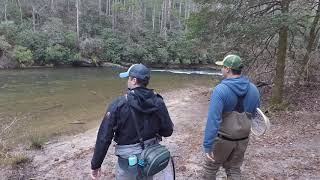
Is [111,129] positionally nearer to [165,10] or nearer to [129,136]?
[129,136]

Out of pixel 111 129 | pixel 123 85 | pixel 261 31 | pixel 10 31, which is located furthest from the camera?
pixel 10 31

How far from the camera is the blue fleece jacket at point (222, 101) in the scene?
152 inches

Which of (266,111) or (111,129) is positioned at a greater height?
(111,129)

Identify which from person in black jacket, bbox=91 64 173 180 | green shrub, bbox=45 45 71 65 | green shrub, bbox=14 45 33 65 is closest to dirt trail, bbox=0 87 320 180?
person in black jacket, bbox=91 64 173 180

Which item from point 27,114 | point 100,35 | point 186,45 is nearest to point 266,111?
point 186,45

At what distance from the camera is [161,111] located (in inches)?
140

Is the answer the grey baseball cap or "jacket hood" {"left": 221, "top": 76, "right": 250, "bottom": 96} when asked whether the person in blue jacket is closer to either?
"jacket hood" {"left": 221, "top": 76, "right": 250, "bottom": 96}

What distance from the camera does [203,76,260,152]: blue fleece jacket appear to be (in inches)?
152

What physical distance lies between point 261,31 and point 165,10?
146ft

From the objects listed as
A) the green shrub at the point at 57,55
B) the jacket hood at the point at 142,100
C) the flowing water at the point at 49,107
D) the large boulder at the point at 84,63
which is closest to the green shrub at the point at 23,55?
the green shrub at the point at 57,55

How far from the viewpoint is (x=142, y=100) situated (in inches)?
135

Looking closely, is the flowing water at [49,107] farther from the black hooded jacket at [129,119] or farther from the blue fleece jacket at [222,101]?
the blue fleece jacket at [222,101]

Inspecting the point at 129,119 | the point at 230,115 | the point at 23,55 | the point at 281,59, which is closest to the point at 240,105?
the point at 230,115

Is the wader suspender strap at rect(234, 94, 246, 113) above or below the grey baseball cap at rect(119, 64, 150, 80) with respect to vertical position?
below
